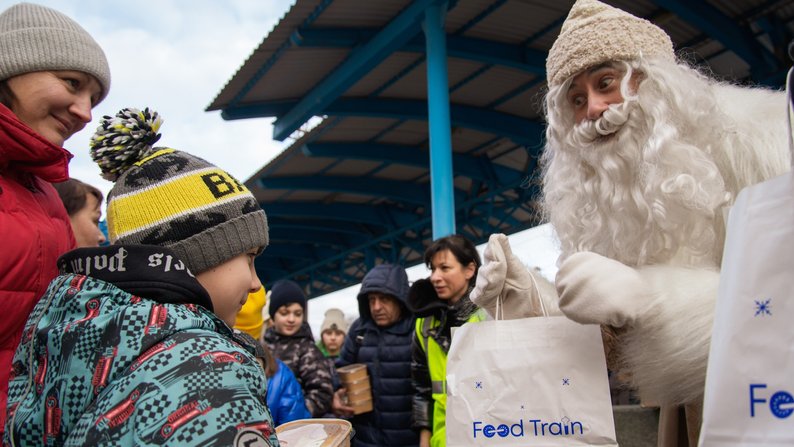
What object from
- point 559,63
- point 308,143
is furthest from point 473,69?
point 559,63

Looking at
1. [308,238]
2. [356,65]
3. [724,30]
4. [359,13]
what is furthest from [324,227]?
[724,30]

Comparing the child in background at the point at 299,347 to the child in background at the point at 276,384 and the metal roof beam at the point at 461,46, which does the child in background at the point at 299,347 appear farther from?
the metal roof beam at the point at 461,46

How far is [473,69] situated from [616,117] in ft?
21.9

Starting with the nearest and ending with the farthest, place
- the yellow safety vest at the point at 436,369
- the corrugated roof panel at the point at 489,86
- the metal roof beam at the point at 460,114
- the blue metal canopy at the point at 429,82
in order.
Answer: the yellow safety vest at the point at 436,369 < the blue metal canopy at the point at 429,82 < the corrugated roof panel at the point at 489,86 < the metal roof beam at the point at 460,114

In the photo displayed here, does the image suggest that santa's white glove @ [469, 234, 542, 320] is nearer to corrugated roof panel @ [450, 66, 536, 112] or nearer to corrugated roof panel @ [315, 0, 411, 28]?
corrugated roof panel @ [315, 0, 411, 28]

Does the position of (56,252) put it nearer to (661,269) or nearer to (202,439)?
(202,439)

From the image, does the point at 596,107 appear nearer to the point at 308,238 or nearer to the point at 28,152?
the point at 28,152

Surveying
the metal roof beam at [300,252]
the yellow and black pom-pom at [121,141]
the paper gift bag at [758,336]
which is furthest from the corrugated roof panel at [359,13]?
the metal roof beam at [300,252]

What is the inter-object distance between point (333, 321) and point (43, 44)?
5.90m

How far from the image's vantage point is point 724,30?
6738mm

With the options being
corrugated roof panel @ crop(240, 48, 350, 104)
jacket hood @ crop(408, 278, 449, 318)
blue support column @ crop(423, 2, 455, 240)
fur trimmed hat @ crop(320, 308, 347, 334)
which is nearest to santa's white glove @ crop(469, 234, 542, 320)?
jacket hood @ crop(408, 278, 449, 318)

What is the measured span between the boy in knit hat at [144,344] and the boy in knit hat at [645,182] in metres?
0.76

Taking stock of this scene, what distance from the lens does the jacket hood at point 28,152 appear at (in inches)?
59.2

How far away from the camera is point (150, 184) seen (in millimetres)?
1345
